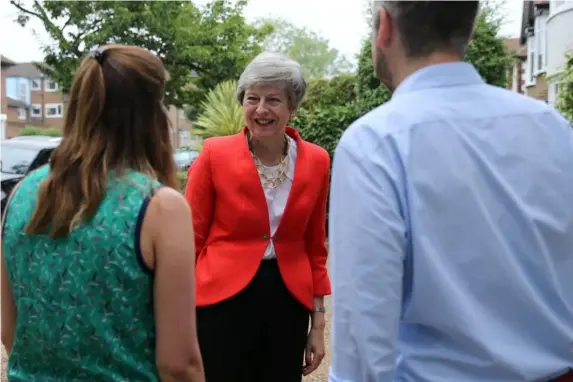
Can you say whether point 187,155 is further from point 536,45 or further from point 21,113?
point 21,113

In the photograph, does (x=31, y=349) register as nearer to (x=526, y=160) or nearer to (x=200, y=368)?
(x=200, y=368)

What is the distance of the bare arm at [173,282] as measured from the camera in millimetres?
1708

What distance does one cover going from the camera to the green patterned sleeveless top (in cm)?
169

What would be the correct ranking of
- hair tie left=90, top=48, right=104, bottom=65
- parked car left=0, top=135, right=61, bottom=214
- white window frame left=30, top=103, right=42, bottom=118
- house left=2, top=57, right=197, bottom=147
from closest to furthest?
1. hair tie left=90, top=48, right=104, bottom=65
2. parked car left=0, top=135, right=61, bottom=214
3. house left=2, top=57, right=197, bottom=147
4. white window frame left=30, top=103, right=42, bottom=118

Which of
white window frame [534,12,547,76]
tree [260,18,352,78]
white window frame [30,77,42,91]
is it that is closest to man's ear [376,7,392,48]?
white window frame [534,12,547,76]

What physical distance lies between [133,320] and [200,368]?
0.25m

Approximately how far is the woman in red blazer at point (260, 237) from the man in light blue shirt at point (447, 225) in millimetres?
1228

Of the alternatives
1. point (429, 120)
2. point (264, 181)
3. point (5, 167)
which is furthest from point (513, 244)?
point (5, 167)

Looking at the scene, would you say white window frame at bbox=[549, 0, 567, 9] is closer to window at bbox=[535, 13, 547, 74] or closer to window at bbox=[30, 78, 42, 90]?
window at bbox=[535, 13, 547, 74]

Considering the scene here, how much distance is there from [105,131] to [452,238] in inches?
33.7

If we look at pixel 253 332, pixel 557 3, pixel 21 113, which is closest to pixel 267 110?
pixel 253 332

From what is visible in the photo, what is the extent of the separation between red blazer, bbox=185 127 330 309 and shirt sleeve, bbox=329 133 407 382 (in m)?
1.25

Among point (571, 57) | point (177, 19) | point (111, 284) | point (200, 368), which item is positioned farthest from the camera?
point (177, 19)

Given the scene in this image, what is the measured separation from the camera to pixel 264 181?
2855 mm
